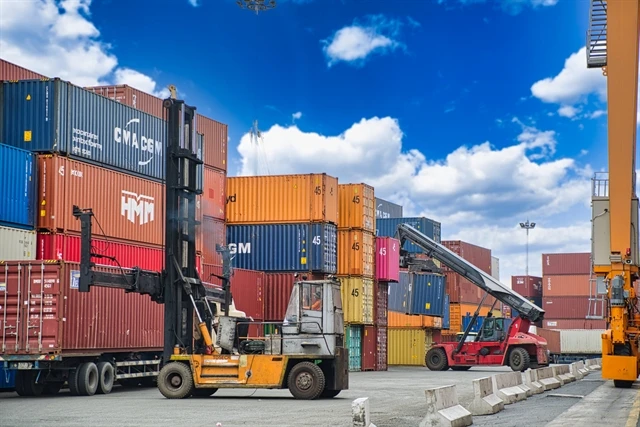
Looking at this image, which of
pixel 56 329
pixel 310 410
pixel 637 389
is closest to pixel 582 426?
pixel 310 410

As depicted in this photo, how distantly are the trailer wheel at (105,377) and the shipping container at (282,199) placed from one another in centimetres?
1407

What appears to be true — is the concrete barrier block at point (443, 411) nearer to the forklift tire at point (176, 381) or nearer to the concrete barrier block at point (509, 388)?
the concrete barrier block at point (509, 388)

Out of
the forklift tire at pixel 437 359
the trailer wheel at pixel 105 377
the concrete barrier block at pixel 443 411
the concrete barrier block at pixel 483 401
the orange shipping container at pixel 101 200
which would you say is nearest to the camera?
the concrete barrier block at pixel 443 411

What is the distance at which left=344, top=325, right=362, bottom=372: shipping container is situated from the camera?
3925cm

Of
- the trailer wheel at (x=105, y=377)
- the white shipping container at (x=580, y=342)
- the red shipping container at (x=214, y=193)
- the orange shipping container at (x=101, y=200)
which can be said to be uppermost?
the red shipping container at (x=214, y=193)

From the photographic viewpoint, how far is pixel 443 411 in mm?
13672

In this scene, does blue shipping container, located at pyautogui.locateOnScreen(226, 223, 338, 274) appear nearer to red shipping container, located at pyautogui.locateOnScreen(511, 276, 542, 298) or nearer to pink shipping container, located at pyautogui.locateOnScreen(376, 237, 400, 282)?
pink shipping container, located at pyautogui.locateOnScreen(376, 237, 400, 282)

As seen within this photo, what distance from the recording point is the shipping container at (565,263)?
78000 mm

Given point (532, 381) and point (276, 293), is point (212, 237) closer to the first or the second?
point (276, 293)

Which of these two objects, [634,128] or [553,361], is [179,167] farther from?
[553,361]

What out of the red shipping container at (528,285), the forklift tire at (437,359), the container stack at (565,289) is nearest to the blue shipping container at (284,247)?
the forklift tire at (437,359)

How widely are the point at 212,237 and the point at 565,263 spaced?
5046 cm

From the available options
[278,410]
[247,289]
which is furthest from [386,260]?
[278,410]

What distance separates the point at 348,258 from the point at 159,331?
48.2 ft
